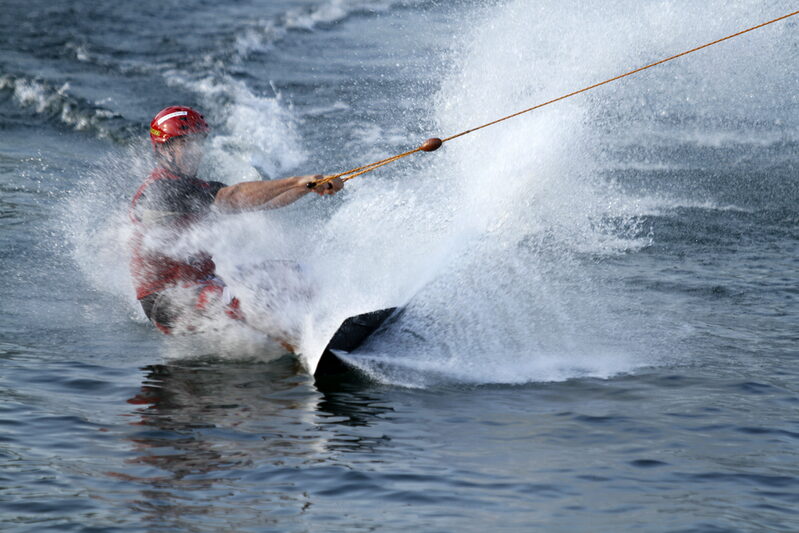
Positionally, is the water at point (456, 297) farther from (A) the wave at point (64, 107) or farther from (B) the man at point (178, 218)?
(B) the man at point (178, 218)

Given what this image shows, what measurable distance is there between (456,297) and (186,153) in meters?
1.99

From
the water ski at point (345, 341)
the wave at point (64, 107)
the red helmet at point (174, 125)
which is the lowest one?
the water ski at point (345, 341)

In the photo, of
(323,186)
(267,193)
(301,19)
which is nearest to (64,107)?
(301,19)

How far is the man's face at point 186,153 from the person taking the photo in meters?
6.84

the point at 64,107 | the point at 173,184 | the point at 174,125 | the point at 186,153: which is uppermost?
the point at 64,107

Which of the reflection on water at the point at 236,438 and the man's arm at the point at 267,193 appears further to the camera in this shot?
the man's arm at the point at 267,193

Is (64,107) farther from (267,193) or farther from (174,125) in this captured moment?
(267,193)

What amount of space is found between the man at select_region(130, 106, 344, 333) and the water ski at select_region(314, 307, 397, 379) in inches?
30.7

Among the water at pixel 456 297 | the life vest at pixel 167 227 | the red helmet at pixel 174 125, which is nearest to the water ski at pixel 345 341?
the water at pixel 456 297

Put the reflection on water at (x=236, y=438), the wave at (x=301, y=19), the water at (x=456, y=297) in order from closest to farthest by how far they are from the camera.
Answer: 1. the reflection on water at (x=236, y=438)
2. the water at (x=456, y=297)
3. the wave at (x=301, y=19)

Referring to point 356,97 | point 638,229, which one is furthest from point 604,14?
point 638,229

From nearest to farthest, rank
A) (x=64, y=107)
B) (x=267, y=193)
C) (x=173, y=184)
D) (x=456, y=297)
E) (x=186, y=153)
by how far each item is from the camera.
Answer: (x=267, y=193) → (x=173, y=184) → (x=186, y=153) → (x=456, y=297) → (x=64, y=107)

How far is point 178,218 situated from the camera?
6793 millimetres

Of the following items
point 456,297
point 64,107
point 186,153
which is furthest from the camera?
point 64,107
